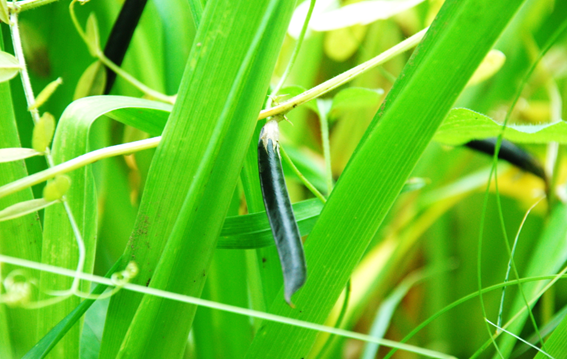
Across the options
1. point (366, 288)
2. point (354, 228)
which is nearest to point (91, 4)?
point (354, 228)

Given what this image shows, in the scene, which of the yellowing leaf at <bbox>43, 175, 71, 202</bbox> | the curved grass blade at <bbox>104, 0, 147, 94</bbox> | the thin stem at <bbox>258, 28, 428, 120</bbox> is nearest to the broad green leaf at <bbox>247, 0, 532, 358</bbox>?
the thin stem at <bbox>258, 28, 428, 120</bbox>

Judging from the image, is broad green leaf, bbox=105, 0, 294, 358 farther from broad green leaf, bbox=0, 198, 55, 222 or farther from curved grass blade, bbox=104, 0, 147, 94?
curved grass blade, bbox=104, 0, 147, 94

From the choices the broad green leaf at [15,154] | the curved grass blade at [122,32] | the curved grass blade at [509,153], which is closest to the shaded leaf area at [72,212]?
the broad green leaf at [15,154]

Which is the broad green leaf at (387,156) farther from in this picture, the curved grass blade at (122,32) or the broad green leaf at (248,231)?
the curved grass blade at (122,32)

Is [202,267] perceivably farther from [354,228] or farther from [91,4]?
[91,4]

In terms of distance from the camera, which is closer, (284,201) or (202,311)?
(284,201)

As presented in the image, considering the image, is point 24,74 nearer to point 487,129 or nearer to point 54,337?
point 54,337

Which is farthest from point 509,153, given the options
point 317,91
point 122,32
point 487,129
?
point 122,32
